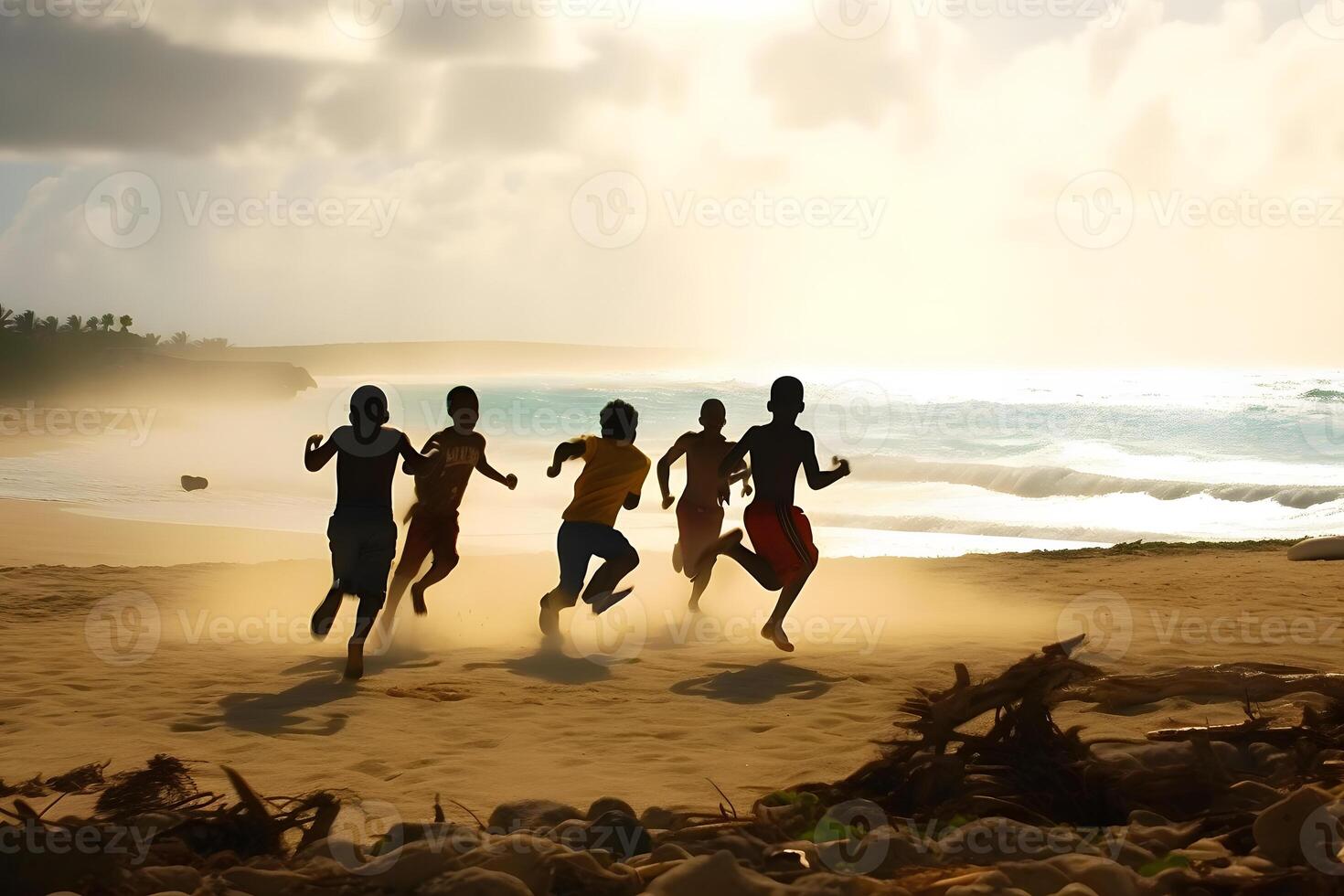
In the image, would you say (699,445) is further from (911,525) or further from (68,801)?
Answer: (911,525)

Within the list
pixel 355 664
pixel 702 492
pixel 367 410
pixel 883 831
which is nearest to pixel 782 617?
pixel 702 492

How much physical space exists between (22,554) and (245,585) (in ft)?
13.6

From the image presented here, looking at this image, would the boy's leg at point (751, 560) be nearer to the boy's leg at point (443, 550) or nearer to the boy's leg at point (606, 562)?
the boy's leg at point (606, 562)

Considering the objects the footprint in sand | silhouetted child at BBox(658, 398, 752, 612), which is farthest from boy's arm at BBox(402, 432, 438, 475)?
silhouetted child at BBox(658, 398, 752, 612)

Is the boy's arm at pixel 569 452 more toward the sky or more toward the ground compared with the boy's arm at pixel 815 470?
more toward the sky

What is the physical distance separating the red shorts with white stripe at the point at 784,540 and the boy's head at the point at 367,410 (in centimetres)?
274

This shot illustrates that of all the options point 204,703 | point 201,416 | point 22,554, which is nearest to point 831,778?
point 204,703

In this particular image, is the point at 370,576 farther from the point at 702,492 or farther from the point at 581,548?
the point at 702,492

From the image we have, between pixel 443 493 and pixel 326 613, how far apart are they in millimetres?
1545

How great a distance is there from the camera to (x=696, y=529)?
34.3 ft

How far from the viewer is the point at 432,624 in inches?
403

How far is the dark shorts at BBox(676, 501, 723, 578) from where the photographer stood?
10.4m

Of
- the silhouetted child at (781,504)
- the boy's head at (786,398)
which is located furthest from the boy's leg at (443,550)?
the boy's head at (786,398)

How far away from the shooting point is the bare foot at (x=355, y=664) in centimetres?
796
